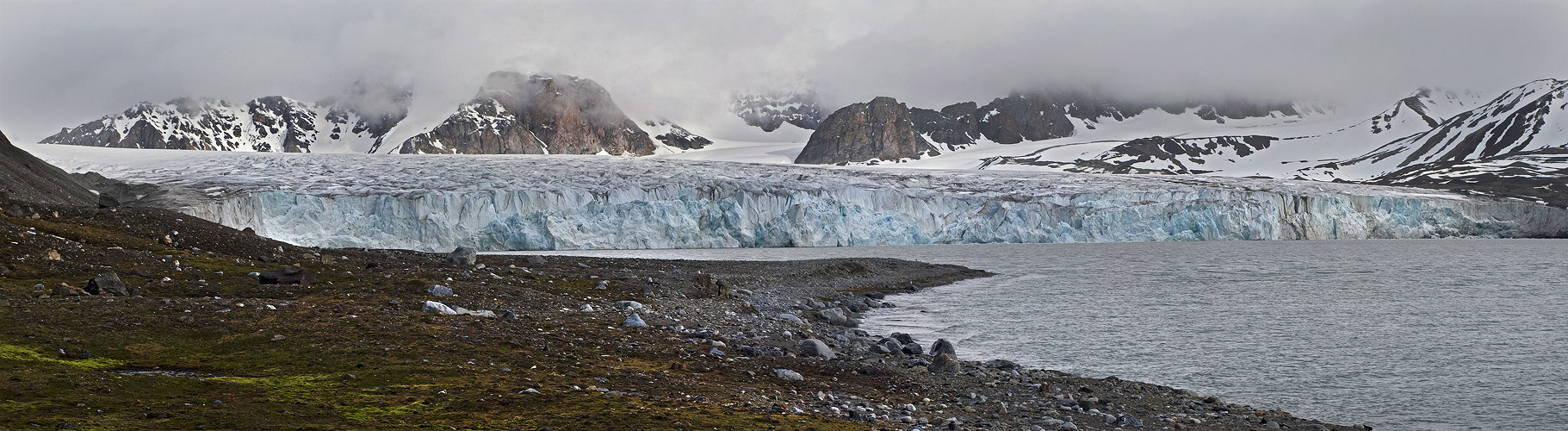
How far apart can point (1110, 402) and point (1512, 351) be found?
14204 millimetres

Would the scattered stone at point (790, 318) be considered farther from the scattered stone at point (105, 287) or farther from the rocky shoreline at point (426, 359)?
the scattered stone at point (105, 287)

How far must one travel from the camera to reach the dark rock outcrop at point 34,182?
34.2 metres

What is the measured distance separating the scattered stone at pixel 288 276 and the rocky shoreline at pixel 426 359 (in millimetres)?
50

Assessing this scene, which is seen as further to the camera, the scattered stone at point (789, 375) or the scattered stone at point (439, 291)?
the scattered stone at point (439, 291)

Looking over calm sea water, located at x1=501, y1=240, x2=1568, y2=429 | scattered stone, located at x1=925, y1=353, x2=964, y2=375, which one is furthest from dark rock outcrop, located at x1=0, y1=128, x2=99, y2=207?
scattered stone, located at x1=925, y1=353, x2=964, y2=375

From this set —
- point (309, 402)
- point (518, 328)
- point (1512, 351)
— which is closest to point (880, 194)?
point (1512, 351)

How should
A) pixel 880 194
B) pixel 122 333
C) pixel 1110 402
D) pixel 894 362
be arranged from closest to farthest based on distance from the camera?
pixel 122 333 < pixel 1110 402 < pixel 894 362 < pixel 880 194

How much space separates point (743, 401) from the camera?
12242 mm

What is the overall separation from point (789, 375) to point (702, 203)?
60.9 m

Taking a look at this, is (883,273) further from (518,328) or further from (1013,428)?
(1013,428)

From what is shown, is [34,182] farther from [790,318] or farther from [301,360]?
[301,360]

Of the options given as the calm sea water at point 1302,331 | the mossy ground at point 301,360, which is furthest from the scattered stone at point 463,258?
the calm sea water at point 1302,331

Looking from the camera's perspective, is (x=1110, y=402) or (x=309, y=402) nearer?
(x=309, y=402)

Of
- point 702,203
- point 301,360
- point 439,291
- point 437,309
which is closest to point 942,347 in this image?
point 437,309
